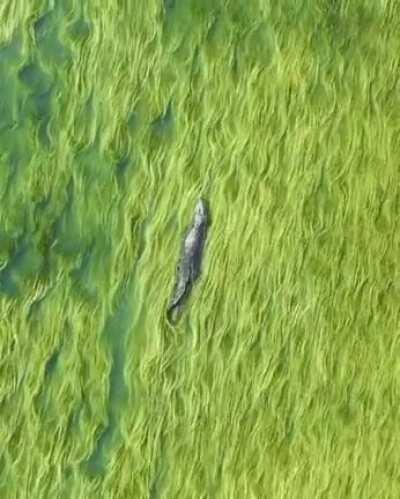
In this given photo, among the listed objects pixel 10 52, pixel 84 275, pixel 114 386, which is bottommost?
pixel 114 386

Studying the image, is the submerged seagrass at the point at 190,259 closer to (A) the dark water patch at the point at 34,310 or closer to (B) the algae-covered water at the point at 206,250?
(B) the algae-covered water at the point at 206,250

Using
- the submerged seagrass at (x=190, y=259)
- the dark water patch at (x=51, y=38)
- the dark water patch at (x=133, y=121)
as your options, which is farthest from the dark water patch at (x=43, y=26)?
the submerged seagrass at (x=190, y=259)

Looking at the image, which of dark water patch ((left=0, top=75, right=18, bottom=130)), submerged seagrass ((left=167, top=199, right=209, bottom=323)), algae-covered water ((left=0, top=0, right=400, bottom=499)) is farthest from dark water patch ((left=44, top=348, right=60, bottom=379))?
dark water patch ((left=0, top=75, right=18, bottom=130))

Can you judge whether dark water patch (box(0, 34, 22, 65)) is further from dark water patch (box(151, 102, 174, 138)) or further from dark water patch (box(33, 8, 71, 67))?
dark water patch (box(151, 102, 174, 138))

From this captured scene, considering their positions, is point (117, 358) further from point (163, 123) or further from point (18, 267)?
point (163, 123)

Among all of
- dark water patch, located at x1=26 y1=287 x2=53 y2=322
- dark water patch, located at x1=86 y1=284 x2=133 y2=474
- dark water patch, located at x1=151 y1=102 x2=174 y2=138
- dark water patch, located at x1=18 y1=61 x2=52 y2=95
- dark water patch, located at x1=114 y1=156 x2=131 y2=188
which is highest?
dark water patch, located at x1=18 y1=61 x2=52 y2=95

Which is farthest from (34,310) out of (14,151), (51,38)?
(51,38)

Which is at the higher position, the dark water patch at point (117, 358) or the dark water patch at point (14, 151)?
the dark water patch at point (14, 151)
